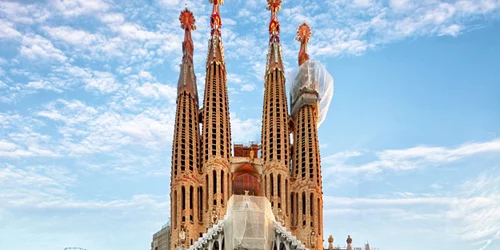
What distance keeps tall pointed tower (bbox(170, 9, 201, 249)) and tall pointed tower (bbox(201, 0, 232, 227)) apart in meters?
1.04

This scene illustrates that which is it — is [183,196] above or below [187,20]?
below

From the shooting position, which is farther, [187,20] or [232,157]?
[187,20]

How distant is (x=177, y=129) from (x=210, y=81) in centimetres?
664

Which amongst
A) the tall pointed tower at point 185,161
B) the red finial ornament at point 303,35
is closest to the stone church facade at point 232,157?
the tall pointed tower at point 185,161

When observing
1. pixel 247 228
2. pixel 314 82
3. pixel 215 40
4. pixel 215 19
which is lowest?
pixel 247 228

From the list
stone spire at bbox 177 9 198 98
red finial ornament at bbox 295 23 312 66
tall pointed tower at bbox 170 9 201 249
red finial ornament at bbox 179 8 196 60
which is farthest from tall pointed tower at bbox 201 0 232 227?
red finial ornament at bbox 295 23 312 66

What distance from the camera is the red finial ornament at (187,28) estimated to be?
8369 centimetres

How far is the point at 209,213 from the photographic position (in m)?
74.4

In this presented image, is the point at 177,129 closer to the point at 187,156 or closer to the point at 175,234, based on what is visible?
the point at 187,156

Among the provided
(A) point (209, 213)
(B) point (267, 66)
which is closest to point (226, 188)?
(A) point (209, 213)

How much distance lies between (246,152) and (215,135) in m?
8.00

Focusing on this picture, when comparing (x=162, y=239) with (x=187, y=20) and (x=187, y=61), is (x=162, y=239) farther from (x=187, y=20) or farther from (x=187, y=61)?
(x=187, y=20)

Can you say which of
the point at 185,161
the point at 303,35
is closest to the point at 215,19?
the point at 303,35

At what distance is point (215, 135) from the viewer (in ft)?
258
